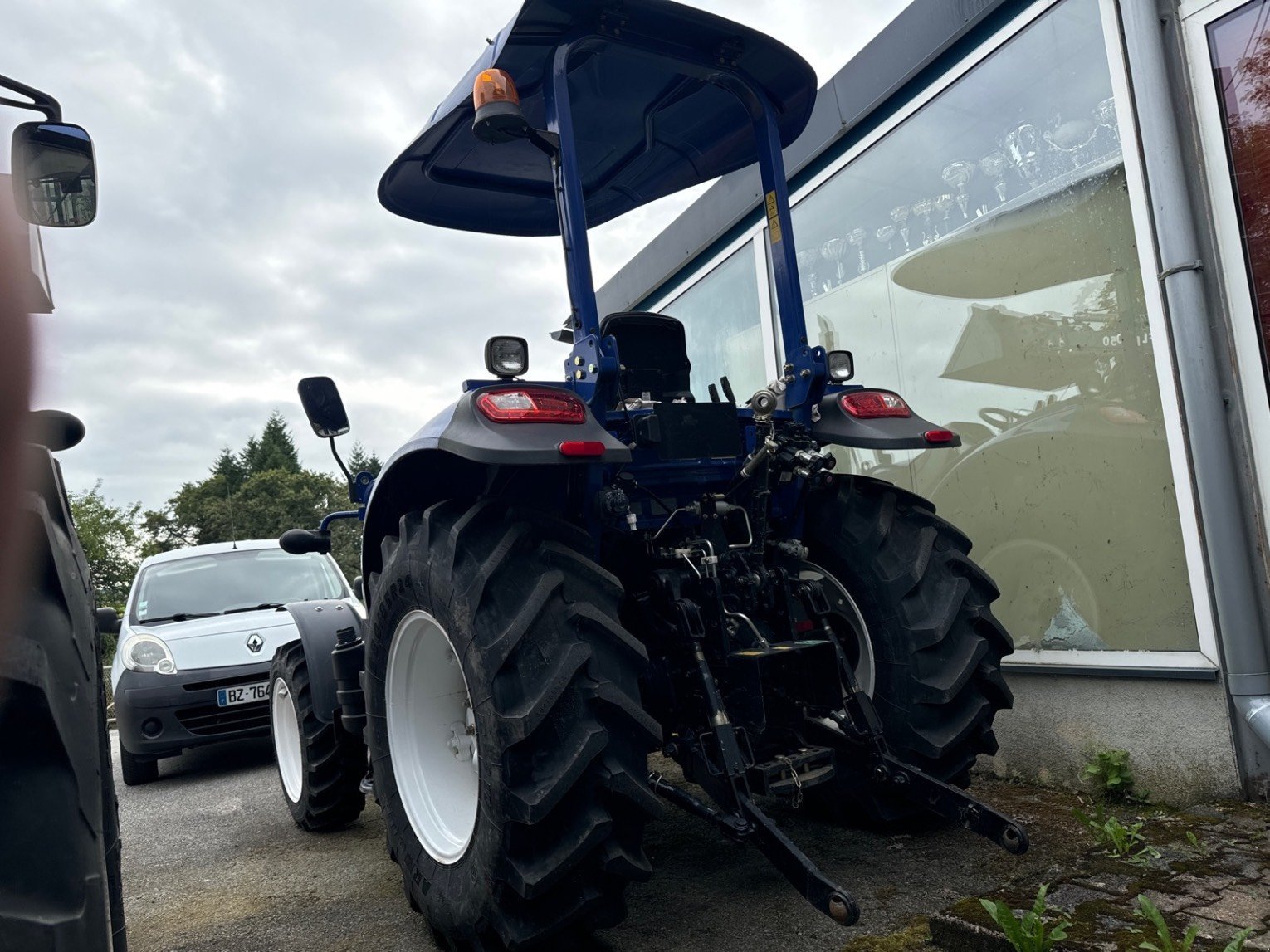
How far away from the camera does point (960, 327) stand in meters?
4.68

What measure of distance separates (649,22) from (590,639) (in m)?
1.94

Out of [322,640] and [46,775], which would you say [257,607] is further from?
[46,775]

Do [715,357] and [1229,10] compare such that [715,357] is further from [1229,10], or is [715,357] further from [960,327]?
[1229,10]

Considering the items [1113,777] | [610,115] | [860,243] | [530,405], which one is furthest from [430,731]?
[860,243]

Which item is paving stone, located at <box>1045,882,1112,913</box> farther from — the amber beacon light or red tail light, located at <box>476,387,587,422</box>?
the amber beacon light

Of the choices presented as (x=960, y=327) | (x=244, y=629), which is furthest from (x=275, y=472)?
(x=960, y=327)

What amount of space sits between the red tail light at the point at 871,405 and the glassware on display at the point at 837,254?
8.13ft

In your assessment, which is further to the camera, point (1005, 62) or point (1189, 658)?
point (1005, 62)

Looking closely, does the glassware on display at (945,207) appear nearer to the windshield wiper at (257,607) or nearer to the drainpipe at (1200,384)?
the drainpipe at (1200,384)

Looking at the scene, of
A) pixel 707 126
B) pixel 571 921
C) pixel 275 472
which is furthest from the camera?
pixel 275 472

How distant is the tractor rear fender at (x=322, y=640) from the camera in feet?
13.3

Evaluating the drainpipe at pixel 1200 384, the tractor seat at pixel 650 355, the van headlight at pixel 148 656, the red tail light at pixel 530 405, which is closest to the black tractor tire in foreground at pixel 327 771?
the tractor seat at pixel 650 355

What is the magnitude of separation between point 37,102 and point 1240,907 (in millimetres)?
3460

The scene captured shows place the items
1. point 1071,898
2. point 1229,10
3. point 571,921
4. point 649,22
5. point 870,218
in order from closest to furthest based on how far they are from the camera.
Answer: point 571,921 → point 1071,898 → point 649,22 → point 1229,10 → point 870,218
